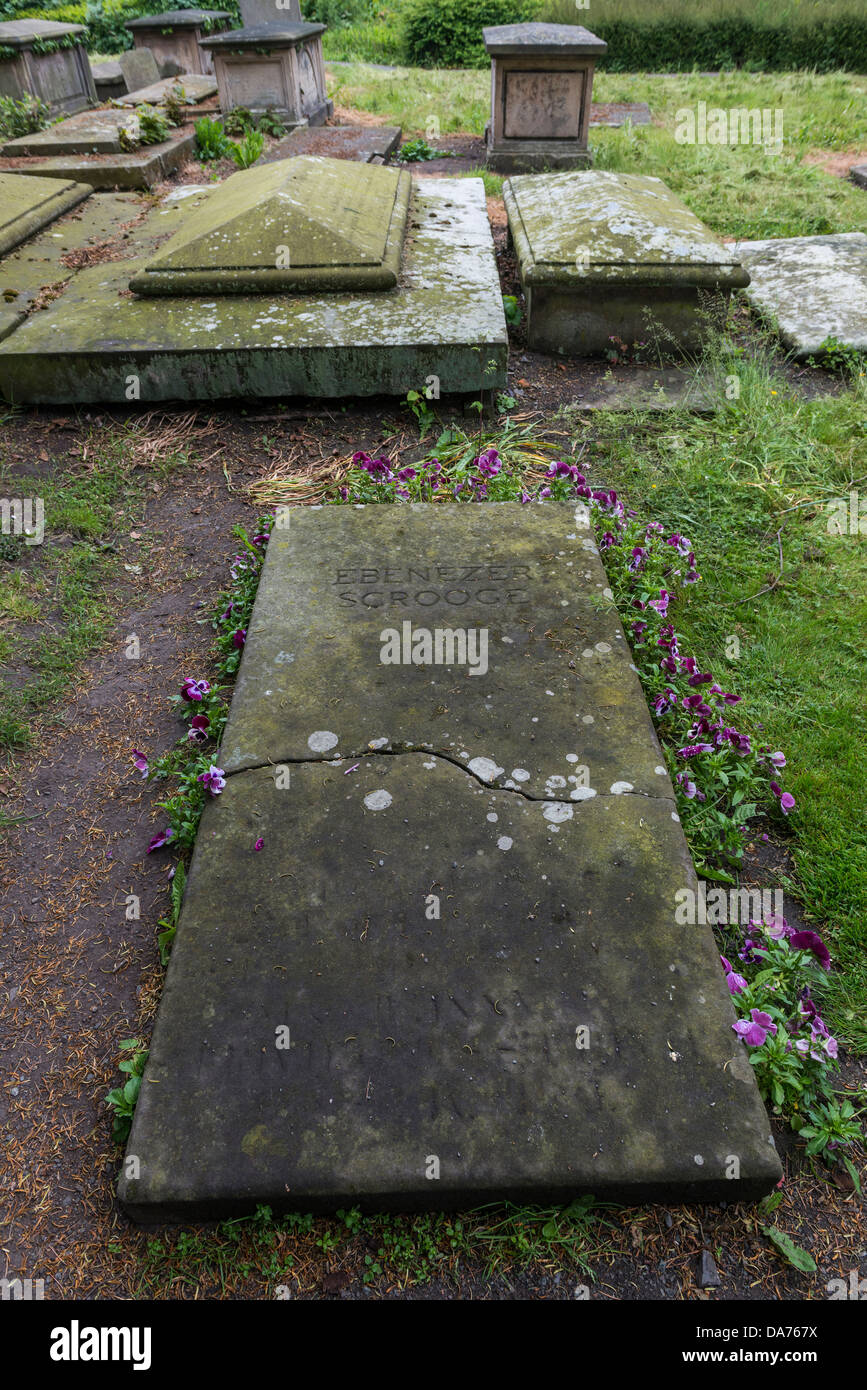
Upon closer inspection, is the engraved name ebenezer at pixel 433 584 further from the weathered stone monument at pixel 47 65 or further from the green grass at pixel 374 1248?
the weathered stone monument at pixel 47 65

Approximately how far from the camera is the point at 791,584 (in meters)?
3.48

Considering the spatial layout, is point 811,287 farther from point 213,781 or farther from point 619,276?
point 213,781

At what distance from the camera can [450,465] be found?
13.5ft

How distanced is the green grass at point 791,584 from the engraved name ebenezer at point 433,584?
769 mm

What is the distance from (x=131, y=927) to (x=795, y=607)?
8.95ft

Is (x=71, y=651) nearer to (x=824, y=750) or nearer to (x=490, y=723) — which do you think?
(x=490, y=723)

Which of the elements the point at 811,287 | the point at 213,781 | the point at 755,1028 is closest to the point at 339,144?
the point at 811,287

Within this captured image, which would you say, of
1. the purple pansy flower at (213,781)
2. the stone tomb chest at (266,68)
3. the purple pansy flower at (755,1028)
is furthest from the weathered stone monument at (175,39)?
the purple pansy flower at (755,1028)

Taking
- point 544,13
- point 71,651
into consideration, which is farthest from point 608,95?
point 71,651

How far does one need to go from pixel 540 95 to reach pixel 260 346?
250 inches

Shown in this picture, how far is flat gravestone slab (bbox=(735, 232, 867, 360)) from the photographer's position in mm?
5086

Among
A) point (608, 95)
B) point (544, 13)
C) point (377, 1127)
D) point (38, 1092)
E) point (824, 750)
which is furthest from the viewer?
point (544, 13)

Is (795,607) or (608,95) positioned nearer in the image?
(795,607)

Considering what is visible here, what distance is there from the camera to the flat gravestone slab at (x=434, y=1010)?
1659 mm
